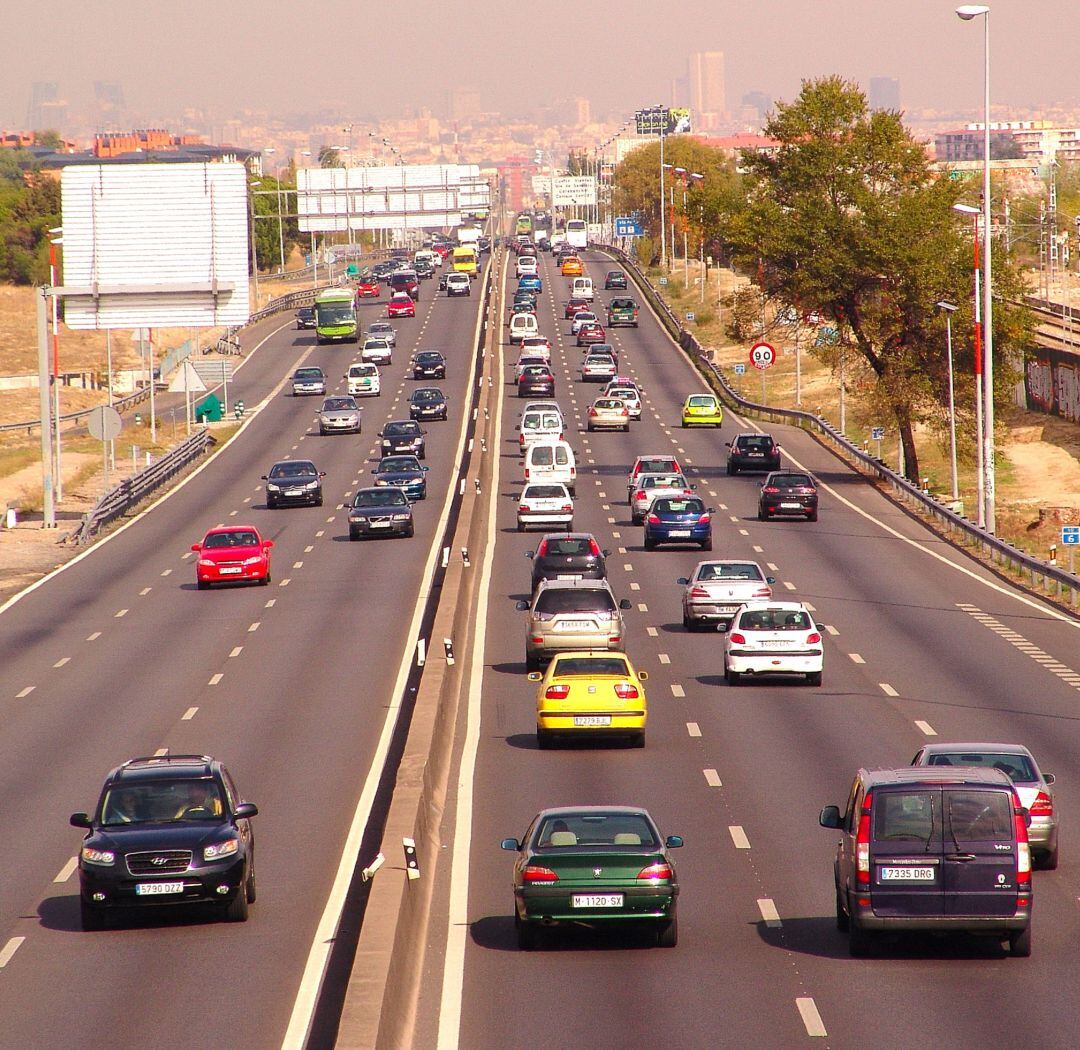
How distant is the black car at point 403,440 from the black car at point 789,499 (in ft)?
56.8

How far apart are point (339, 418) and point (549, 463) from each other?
21.9 meters

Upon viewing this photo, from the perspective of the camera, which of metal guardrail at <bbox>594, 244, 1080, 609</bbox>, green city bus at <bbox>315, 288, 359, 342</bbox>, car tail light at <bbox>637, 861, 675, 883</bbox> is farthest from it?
green city bus at <bbox>315, 288, 359, 342</bbox>

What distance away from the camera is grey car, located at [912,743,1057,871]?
66.0 ft

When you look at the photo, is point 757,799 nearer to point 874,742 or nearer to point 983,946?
point 874,742

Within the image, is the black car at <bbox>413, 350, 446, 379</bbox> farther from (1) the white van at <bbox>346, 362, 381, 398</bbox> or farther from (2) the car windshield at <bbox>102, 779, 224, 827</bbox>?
(2) the car windshield at <bbox>102, 779, 224, 827</bbox>

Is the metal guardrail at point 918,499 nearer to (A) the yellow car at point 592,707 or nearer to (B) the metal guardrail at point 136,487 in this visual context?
(A) the yellow car at point 592,707

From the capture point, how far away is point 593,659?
29234 mm

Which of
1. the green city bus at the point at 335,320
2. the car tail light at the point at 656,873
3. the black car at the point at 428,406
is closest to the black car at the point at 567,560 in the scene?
the car tail light at the point at 656,873

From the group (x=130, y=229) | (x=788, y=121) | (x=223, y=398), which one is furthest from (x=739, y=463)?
(x=223, y=398)

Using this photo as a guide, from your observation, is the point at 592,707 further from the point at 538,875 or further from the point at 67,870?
the point at 538,875

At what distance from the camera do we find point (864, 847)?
16438 mm

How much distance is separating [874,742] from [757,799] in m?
4.28

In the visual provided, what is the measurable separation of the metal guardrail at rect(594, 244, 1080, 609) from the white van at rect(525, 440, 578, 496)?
36.7 ft

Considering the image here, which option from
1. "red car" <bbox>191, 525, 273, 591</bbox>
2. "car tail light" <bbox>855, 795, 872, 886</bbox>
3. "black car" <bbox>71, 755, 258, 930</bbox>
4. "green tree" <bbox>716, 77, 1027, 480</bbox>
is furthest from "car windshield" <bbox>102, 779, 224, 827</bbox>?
"green tree" <bbox>716, 77, 1027, 480</bbox>
